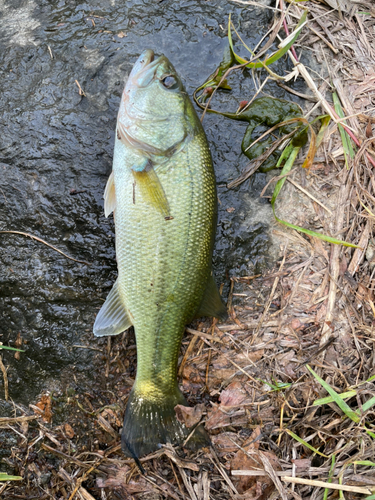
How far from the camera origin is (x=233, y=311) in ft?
11.6

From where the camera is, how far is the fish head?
3066 millimetres

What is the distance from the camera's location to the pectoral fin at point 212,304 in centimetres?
319

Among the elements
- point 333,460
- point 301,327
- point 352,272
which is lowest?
point 333,460

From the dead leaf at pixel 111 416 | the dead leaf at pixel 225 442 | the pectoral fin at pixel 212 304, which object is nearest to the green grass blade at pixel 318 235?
the pectoral fin at pixel 212 304

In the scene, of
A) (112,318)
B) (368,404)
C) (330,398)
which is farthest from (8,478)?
(368,404)

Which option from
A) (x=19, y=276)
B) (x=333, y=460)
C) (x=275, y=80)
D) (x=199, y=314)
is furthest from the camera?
(x=275, y=80)

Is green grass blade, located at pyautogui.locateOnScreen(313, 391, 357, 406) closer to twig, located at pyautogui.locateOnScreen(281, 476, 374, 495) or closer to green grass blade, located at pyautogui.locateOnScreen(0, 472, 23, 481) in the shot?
twig, located at pyautogui.locateOnScreen(281, 476, 374, 495)

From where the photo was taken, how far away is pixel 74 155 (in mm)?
3547

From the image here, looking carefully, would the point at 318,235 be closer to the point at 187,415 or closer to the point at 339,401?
the point at 339,401

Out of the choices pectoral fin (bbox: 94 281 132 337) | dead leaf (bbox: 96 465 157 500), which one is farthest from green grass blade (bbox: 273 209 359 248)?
dead leaf (bbox: 96 465 157 500)

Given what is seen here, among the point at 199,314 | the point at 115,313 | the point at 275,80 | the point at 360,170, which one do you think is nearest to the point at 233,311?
the point at 199,314

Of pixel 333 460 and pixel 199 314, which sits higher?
pixel 199 314

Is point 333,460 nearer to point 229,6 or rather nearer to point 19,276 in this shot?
point 19,276

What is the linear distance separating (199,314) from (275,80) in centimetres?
234
